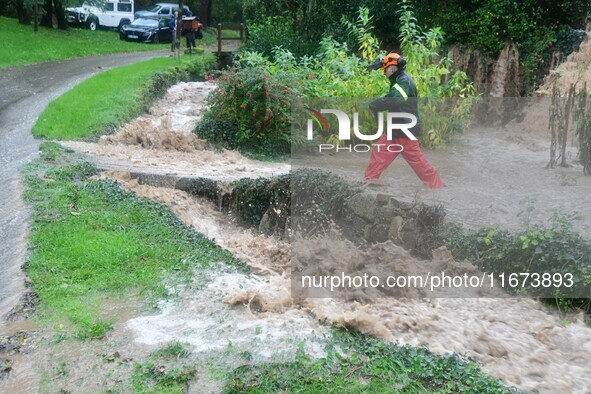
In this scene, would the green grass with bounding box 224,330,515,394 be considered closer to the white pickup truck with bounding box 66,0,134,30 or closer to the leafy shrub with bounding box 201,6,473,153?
the leafy shrub with bounding box 201,6,473,153

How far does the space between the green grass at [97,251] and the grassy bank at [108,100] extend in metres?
3.60

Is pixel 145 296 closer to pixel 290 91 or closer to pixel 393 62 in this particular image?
pixel 393 62

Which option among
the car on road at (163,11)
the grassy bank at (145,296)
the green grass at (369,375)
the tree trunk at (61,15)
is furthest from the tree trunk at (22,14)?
the green grass at (369,375)

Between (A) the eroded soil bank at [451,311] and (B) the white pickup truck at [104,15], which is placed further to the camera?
(B) the white pickup truck at [104,15]

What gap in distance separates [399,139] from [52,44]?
22.5 m

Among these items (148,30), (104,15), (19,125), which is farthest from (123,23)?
(19,125)

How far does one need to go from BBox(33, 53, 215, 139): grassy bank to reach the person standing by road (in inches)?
249

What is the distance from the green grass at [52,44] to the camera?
2453 cm

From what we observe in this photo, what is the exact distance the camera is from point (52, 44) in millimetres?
28031

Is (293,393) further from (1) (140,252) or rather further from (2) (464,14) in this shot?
(2) (464,14)

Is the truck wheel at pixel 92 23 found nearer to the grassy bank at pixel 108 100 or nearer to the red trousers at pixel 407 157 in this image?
the grassy bank at pixel 108 100

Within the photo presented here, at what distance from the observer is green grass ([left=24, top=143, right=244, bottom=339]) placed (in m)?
6.64

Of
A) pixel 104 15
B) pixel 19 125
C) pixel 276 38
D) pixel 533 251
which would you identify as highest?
pixel 104 15

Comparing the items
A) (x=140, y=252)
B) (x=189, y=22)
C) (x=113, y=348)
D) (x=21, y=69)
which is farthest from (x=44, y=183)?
(x=189, y=22)
